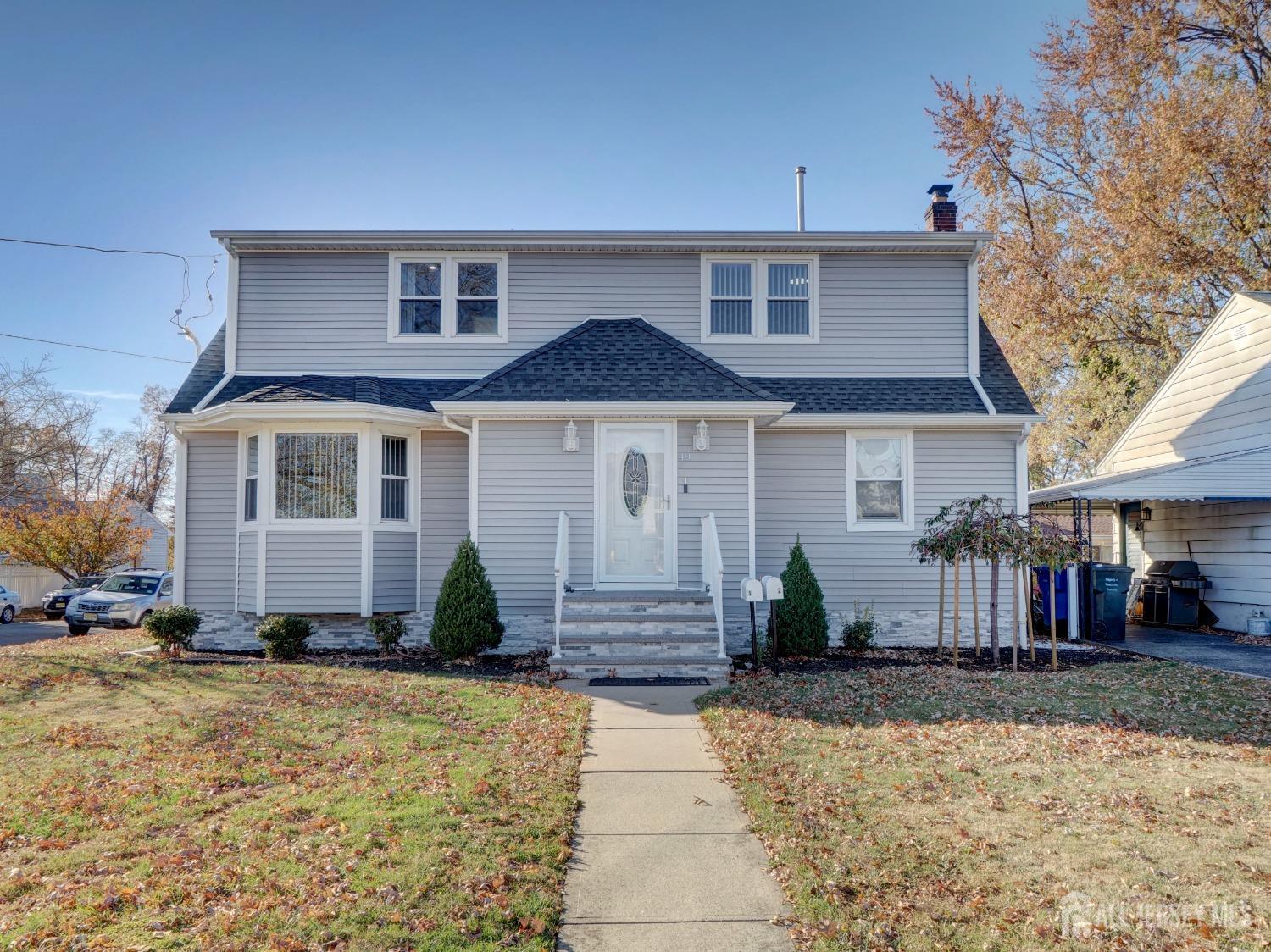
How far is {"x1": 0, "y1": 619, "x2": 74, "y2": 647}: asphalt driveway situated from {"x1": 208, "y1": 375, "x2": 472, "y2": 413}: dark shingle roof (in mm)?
8301

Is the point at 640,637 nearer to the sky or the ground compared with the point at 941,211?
nearer to the ground

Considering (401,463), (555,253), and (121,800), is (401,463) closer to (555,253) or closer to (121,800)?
(555,253)

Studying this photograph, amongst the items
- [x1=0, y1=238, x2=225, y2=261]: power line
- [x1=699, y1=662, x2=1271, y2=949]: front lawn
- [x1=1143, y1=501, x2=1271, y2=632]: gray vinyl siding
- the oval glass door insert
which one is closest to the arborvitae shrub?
the oval glass door insert

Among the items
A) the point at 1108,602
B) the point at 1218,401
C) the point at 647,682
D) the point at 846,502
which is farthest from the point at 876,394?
the point at 1218,401

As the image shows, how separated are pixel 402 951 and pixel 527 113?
1436 centimetres

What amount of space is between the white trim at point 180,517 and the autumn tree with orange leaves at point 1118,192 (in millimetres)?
20209

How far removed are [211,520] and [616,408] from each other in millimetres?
6242

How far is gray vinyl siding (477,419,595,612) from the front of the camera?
10562 mm

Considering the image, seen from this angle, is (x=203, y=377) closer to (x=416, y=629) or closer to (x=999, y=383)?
(x=416, y=629)

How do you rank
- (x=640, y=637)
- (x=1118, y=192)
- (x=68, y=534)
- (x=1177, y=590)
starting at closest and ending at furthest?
1. (x=640, y=637)
2. (x=1177, y=590)
3. (x=1118, y=192)
4. (x=68, y=534)

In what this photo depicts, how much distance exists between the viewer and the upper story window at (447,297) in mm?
12008

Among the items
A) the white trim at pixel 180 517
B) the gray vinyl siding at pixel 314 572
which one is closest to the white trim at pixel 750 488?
the gray vinyl siding at pixel 314 572
